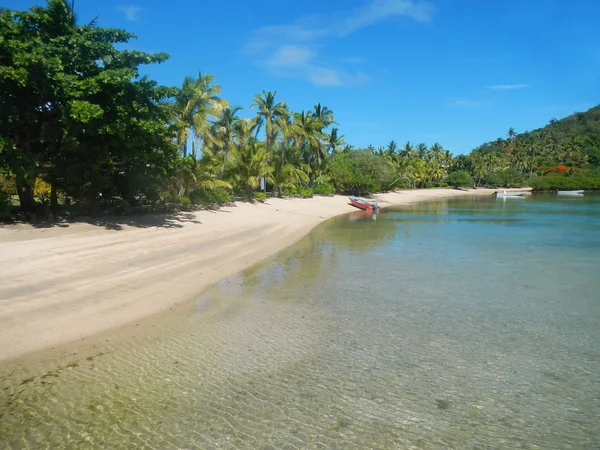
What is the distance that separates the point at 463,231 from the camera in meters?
27.5

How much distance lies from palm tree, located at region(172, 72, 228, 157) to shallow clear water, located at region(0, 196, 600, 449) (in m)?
19.9

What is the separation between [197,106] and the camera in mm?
29656

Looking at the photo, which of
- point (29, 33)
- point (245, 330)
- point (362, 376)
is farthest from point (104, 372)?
point (29, 33)

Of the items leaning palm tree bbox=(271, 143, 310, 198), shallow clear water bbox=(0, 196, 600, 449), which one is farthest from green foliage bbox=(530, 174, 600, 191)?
shallow clear water bbox=(0, 196, 600, 449)

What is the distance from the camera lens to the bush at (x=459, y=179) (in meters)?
108

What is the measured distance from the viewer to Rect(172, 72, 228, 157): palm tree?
2838 centimetres

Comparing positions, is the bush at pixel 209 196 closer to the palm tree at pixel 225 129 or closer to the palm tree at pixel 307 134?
the palm tree at pixel 225 129

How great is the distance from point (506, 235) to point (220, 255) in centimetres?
1890

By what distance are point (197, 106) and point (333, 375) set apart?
89.0 feet

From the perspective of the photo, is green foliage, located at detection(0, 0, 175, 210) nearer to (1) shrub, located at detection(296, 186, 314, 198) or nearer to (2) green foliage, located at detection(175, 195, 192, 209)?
(2) green foliage, located at detection(175, 195, 192, 209)

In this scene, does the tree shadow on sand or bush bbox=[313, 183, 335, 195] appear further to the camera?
bush bbox=[313, 183, 335, 195]

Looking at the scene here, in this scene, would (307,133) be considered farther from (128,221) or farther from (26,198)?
(26,198)

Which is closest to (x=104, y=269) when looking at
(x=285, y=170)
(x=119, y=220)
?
(x=119, y=220)

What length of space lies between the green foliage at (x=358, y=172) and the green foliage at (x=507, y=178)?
195ft
